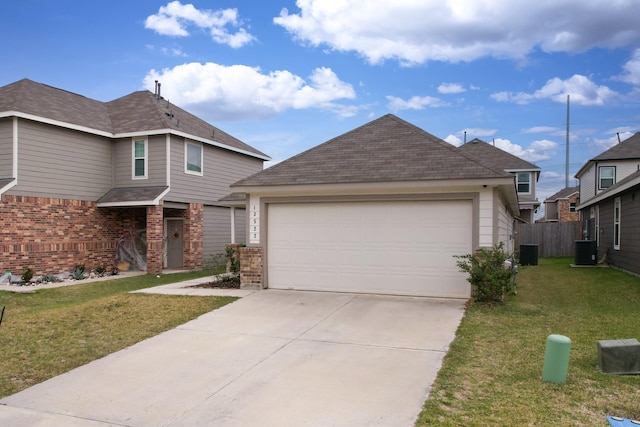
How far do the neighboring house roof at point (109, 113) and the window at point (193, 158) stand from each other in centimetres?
45

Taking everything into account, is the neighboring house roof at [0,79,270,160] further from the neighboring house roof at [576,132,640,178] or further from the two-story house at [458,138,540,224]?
the neighboring house roof at [576,132,640,178]

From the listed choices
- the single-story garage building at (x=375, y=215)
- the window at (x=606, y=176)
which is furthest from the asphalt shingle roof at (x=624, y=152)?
the single-story garage building at (x=375, y=215)

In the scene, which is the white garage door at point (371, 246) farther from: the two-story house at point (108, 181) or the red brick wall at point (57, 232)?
the red brick wall at point (57, 232)

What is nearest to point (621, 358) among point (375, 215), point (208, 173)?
point (375, 215)

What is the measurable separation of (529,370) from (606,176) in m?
22.3

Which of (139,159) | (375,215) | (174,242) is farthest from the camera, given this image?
(174,242)

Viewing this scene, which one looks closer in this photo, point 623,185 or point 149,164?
point 623,185

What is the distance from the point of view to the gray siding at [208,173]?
17.7 meters

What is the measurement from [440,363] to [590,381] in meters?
1.57

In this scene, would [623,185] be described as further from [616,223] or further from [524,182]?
[524,182]

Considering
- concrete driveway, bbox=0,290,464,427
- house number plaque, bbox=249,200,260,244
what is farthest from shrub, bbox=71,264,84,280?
concrete driveway, bbox=0,290,464,427

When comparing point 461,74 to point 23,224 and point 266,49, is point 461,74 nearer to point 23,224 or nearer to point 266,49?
point 266,49

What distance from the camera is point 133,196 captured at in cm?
1709

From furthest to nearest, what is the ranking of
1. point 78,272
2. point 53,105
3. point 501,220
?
point 53,105
point 78,272
point 501,220
